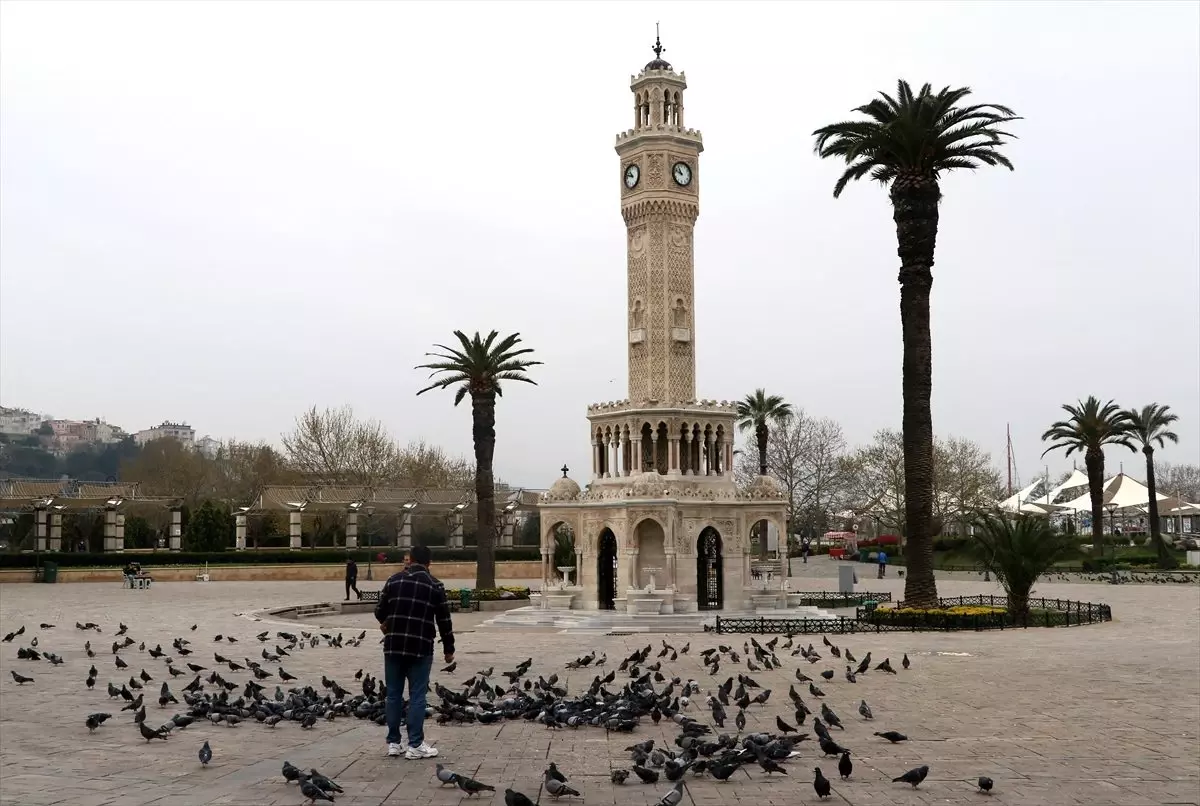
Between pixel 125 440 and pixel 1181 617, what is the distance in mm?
154330

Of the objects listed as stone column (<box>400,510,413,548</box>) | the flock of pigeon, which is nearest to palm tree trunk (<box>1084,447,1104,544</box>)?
stone column (<box>400,510,413,548</box>)

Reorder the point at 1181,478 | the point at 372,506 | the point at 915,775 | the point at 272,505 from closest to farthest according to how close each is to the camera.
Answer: the point at 915,775, the point at 372,506, the point at 272,505, the point at 1181,478

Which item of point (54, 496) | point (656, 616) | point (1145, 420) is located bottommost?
point (656, 616)

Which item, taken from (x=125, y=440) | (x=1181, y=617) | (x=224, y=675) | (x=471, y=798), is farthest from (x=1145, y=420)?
(x=125, y=440)

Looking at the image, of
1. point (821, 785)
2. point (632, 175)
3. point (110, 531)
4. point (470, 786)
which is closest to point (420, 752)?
point (470, 786)

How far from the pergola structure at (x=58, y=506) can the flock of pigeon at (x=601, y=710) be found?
131ft

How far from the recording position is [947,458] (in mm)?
73438

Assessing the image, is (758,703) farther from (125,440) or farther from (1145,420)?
(125,440)

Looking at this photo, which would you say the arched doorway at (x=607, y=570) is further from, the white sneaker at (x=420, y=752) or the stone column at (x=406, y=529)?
the stone column at (x=406, y=529)

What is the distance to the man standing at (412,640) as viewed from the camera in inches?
386

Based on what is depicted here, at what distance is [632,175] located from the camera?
35.2 metres

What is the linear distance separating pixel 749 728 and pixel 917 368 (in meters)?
17.9

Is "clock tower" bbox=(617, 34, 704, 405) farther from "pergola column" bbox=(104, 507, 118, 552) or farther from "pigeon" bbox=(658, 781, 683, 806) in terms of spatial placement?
"pergola column" bbox=(104, 507, 118, 552)

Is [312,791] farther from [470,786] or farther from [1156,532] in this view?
[1156,532]
